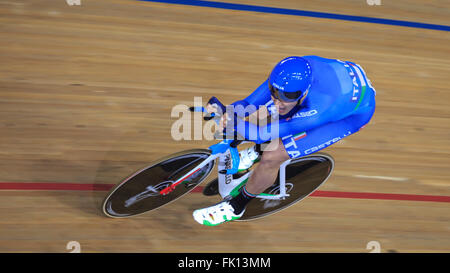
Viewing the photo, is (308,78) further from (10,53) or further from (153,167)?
(10,53)

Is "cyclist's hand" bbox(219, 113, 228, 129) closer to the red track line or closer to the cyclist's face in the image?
the cyclist's face

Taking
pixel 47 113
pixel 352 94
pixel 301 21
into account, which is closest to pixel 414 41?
pixel 301 21

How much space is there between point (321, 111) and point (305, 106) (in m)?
0.08

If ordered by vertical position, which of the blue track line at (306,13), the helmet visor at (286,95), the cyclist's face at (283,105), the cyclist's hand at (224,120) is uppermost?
the blue track line at (306,13)

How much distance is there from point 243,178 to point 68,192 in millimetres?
1051

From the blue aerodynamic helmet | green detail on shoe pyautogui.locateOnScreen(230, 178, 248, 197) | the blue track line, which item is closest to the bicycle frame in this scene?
green detail on shoe pyautogui.locateOnScreen(230, 178, 248, 197)

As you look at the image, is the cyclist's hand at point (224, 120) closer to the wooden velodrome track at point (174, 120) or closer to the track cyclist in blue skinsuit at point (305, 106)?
the track cyclist in blue skinsuit at point (305, 106)

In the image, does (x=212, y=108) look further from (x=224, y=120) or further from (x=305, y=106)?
(x=305, y=106)

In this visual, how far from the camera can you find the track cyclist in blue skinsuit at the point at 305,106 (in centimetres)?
164

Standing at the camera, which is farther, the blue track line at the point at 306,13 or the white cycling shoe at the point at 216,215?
the blue track line at the point at 306,13

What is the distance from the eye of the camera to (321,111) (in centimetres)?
177

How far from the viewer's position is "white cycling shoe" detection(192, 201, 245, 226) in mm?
2244

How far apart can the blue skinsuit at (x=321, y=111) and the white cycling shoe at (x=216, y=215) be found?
55 centimetres

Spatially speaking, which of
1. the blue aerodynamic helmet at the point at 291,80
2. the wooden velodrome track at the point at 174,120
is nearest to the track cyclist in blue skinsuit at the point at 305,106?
the blue aerodynamic helmet at the point at 291,80
